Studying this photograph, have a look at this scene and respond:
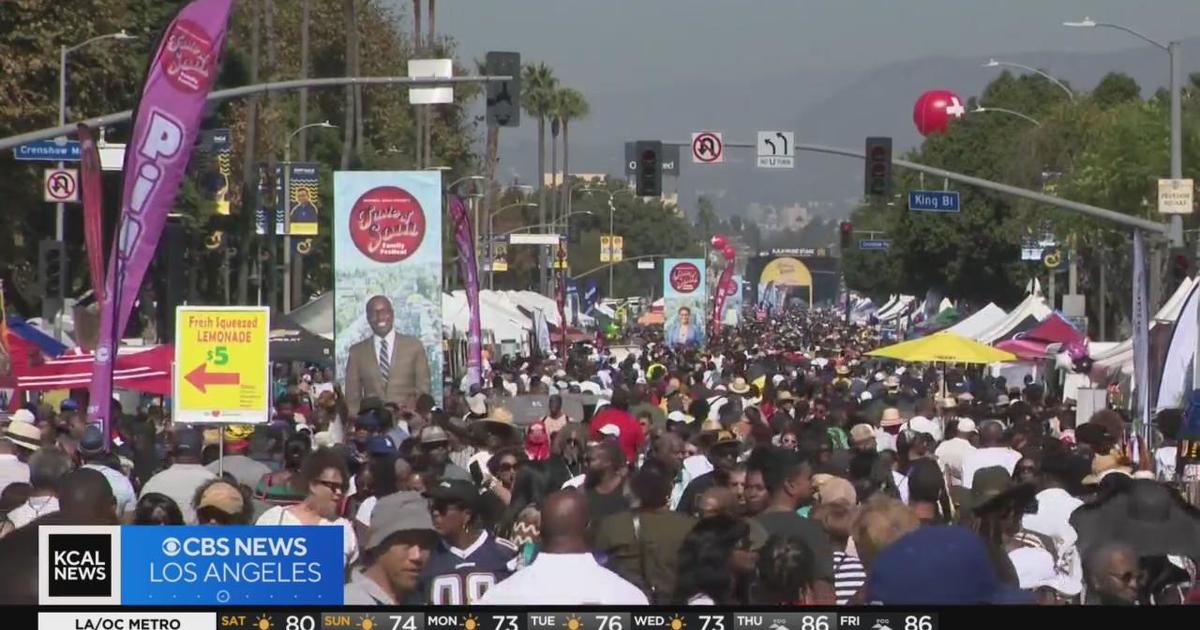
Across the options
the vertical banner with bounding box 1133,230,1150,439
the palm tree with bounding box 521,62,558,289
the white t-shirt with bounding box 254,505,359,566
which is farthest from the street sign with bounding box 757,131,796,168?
the palm tree with bounding box 521,62,558,289

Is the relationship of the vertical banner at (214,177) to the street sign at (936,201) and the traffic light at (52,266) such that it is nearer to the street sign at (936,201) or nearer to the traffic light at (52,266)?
the traffic light at (52,266)

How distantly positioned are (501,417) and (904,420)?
14.1ft

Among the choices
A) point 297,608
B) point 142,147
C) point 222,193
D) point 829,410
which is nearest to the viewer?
point 297,608

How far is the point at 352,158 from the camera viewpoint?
69.4m

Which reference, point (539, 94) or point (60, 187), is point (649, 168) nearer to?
point (60, 187)

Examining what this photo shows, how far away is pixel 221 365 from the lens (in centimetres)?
1662

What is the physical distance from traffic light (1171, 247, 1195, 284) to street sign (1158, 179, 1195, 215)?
231cm

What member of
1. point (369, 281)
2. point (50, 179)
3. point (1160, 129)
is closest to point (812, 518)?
point (369, 281)

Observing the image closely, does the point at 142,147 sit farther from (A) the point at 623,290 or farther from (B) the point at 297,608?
(A) the point at 623,290

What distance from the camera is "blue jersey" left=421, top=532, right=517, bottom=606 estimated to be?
8.72m

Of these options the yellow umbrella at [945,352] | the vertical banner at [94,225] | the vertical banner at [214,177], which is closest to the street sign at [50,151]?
the vertical banner at [94,225]

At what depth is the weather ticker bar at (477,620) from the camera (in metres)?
7.25

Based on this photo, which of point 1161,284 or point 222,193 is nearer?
point 1161,284
